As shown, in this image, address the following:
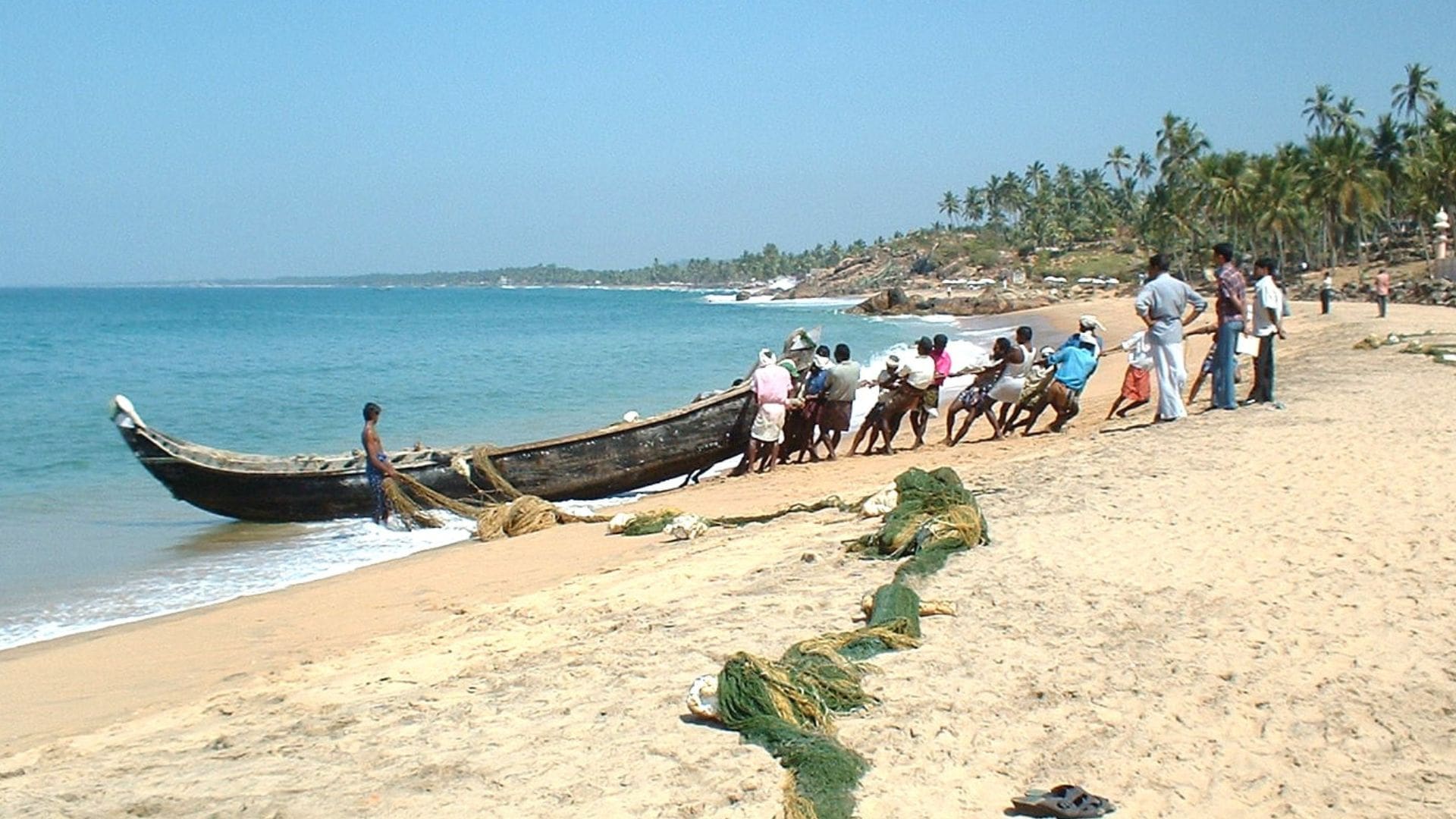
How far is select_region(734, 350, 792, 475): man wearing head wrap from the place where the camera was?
12.7 m

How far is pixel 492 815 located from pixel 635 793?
1.61 ft

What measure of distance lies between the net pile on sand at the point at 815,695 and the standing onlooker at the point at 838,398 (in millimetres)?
6563

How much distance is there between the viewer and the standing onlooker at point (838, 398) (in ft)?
42.6

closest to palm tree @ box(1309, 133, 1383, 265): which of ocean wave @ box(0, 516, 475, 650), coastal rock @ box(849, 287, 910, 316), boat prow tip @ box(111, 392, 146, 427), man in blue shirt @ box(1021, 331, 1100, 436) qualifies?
coastal rock @ box(849, 287, 910, 316)

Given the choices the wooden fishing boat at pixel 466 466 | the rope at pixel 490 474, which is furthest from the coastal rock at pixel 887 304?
the rope at pixel 490 474

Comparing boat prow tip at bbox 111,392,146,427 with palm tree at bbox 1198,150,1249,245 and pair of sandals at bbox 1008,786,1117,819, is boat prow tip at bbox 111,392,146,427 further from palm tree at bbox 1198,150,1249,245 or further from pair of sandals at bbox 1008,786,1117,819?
palm tree at bbox 1198,150,1249,245

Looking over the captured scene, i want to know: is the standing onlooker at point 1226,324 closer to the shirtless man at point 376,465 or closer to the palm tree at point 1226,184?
the shirtless man at point 376,465

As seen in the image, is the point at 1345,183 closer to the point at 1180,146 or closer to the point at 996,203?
the point at 1180,146

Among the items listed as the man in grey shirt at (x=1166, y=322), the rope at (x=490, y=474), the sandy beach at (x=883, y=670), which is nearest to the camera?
the sandy beach at (x=883, y=670)

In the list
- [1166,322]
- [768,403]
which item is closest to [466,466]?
[768,403]

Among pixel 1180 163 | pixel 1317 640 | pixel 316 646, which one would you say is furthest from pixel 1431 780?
pixel 1180 163

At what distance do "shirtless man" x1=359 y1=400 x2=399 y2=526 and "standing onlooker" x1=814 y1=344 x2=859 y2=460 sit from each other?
4783 mm

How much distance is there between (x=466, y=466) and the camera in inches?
473

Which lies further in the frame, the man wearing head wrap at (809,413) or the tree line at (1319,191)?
the tree line at (1319,191)
